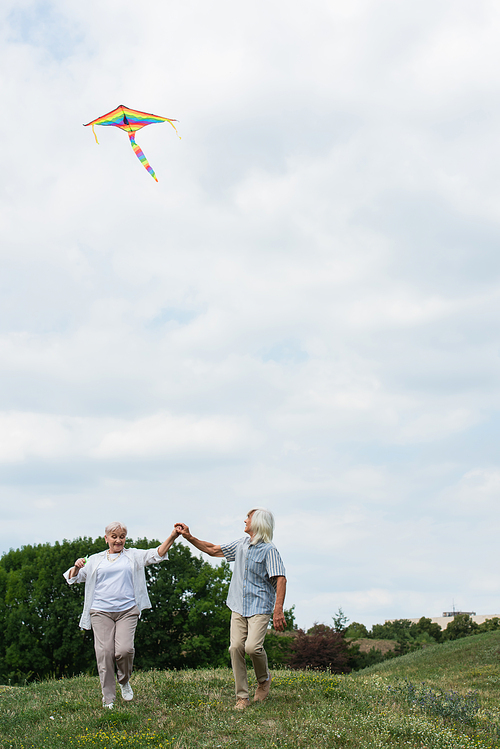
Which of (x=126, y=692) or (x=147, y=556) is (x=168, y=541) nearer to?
(x=147, y=556)

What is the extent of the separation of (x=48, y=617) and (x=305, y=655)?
12140 millimetres

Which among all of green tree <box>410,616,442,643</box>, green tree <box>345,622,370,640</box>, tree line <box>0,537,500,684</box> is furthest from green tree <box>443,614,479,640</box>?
tree line <box>0,537,500,684</box>

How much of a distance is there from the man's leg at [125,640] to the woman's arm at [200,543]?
4.10 ft

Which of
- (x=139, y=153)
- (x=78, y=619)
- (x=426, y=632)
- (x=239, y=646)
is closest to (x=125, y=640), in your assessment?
(x=239, y=646)

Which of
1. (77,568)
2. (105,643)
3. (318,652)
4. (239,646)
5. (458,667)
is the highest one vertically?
(77,568)

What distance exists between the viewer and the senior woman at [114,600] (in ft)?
29.0

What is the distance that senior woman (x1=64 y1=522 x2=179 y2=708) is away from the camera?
8836mm

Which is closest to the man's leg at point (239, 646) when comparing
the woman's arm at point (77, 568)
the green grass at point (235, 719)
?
the green grass at point (235, 719)

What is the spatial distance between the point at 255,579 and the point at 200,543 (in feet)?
3.43

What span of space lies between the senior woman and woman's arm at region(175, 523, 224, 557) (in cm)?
11

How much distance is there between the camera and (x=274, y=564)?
8734mm

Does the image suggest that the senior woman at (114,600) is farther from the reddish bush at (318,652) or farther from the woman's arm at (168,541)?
the reddish bush at (318,652)

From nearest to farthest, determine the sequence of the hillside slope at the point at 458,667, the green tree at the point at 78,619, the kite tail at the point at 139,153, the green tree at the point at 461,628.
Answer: the kite tail at the point at 139,153 → the hillside slope at the point at 458,667 → the green tree at the point at 78,619 → the green tree at the point at 461,628

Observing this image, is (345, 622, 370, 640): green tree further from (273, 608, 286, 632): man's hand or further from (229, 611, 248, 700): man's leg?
(273, 608, 286, 632): man's hand
